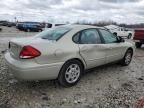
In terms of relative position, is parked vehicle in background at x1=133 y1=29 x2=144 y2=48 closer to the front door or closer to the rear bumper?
the front door

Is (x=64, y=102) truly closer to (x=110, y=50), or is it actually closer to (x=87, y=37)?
(x=87, y=37)

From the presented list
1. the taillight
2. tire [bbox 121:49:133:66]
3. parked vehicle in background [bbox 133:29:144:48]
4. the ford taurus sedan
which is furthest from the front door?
parked vehicle in background [bbox 133:29:144:48]

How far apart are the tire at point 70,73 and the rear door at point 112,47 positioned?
124 cm

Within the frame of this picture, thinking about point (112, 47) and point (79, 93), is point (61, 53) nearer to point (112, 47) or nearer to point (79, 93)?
point (79, 93)

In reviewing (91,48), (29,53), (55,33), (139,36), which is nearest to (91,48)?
→ (91,48)

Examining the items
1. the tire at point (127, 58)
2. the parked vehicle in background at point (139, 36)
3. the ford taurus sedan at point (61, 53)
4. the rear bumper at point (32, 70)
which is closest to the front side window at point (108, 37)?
the ford taurus sedan at point (61, 53)

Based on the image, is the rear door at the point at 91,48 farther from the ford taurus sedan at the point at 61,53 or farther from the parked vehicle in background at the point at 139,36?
the parked vehicle in background at the point at 139,36

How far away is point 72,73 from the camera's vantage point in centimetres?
489

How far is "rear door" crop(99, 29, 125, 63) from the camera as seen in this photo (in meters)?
5.90

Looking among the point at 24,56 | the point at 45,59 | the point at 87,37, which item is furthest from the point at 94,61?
the point at 24,56

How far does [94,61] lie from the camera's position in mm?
5422

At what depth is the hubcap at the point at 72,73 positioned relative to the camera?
15.8 feet

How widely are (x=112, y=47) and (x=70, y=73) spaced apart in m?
1.86

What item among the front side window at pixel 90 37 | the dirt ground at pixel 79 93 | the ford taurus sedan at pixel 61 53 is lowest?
the dirt ground at pixel 79 93
